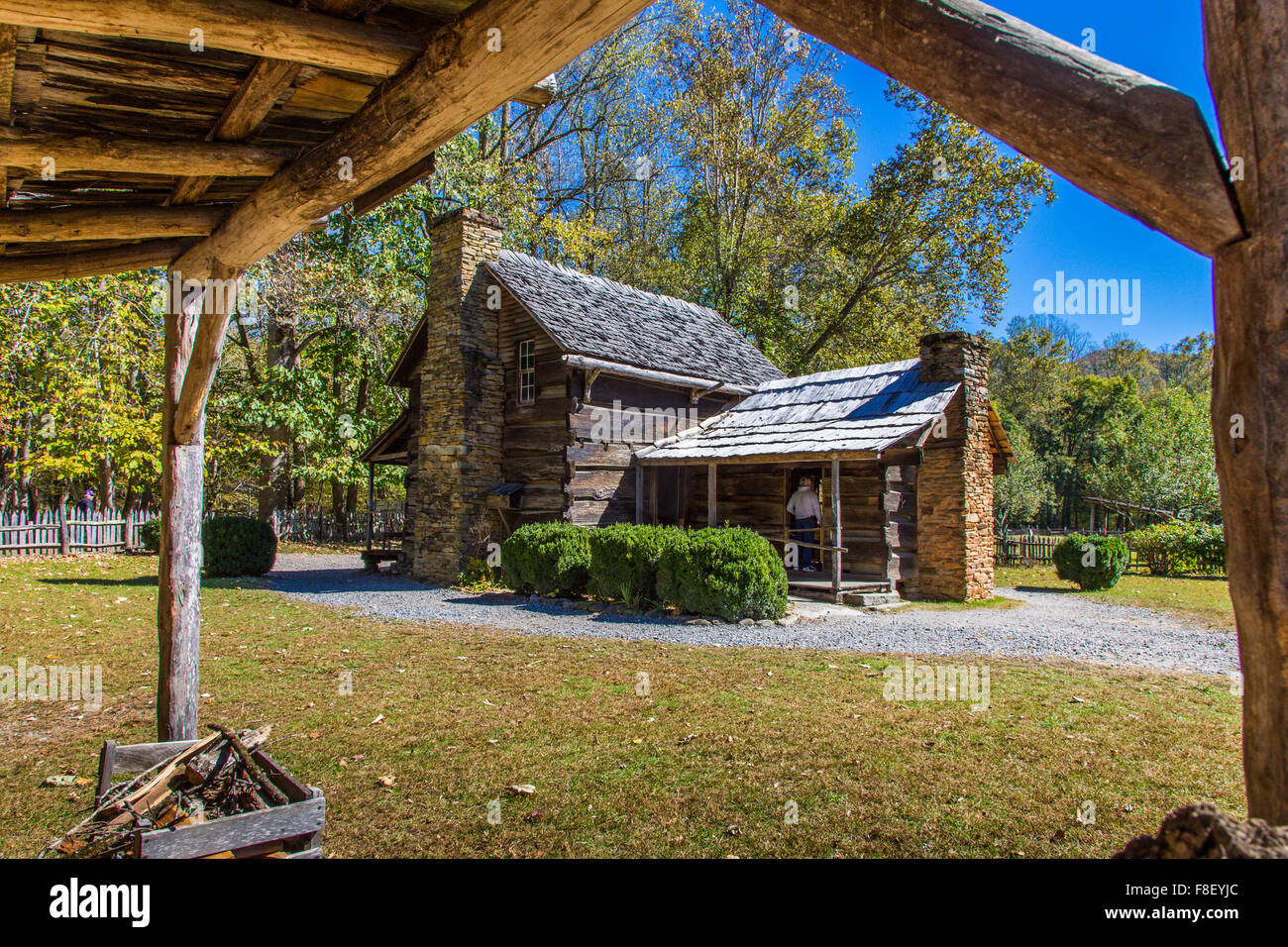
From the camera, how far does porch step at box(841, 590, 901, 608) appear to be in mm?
14258

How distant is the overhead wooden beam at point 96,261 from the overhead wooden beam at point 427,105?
648 millimetres

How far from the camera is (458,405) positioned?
57.5 ft

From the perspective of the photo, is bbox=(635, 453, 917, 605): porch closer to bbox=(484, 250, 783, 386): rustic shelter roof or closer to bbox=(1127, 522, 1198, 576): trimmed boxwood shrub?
bbox=(484, 250, 783, 386): rustic shelter roof

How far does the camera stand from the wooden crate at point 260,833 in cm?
316

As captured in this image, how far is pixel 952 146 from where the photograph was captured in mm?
27672

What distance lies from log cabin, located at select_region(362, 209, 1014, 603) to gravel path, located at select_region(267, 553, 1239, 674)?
189cm

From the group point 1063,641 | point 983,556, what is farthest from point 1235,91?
point 983,556

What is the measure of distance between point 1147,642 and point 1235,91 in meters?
11.0

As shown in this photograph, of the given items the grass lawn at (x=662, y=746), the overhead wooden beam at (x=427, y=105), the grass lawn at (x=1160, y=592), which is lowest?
the grass lawn at (x=1160, y=592)

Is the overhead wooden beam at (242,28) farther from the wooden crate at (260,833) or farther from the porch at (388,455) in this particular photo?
the porch at (388,455)

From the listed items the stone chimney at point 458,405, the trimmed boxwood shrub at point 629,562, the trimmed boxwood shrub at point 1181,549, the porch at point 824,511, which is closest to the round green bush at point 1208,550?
the trimmed boxwood shrub at point 1181,549

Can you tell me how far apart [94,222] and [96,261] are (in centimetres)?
102

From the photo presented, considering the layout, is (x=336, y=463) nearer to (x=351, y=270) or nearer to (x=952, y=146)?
(x=351, y=270)

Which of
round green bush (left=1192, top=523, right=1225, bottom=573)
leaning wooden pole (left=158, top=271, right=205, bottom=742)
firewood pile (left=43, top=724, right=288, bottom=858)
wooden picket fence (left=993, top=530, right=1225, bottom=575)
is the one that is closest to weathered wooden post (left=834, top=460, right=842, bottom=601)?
leaning wooden pole (left=158, top=271, right=205, bottom=742)
